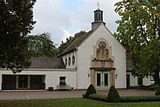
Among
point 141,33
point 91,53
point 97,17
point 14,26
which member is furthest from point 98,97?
point 97,17

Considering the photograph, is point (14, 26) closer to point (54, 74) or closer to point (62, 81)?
point (54, 74)

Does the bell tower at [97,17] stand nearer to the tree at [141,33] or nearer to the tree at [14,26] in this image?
the tree at [141,33]

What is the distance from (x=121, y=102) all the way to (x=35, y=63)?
32.0 m

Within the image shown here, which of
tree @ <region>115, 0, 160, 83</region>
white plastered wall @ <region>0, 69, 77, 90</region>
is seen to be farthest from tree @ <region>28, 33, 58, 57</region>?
tree @ <region>115, 0, 160, 83</region>

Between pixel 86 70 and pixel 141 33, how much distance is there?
10.9m

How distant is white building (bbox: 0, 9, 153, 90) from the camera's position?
170ft

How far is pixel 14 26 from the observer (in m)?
21.1

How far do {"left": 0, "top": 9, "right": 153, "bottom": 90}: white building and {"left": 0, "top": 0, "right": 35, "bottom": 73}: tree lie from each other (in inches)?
1054

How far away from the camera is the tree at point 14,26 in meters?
20.6

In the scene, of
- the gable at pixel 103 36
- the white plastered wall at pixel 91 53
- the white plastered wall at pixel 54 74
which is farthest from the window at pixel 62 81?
the gable at pixel 103 36

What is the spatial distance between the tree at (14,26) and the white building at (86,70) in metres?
26.8

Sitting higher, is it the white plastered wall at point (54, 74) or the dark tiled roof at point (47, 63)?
the dark tiled roof at point (47, 63)

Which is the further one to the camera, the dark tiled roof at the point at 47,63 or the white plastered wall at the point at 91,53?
the dark tiled roof at the point at 47,63

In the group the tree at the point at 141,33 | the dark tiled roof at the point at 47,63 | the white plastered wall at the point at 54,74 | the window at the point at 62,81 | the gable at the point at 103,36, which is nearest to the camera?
the tree at the point at 141,33
